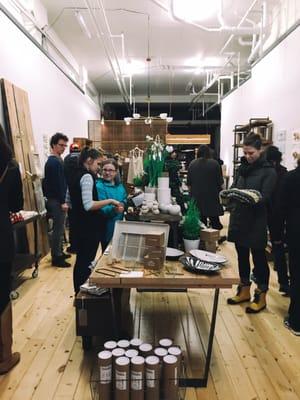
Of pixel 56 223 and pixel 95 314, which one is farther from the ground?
pixel 56 223

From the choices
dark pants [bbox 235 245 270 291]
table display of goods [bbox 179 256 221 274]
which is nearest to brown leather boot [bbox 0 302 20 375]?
table display of goods [bbox 179 256 221 274]

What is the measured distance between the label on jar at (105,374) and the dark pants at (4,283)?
806 mm

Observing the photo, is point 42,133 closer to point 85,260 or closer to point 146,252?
point 85,260

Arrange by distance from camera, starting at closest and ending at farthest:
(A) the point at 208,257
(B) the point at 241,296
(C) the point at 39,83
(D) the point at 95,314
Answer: (A) the point at 208,257 → (D) the point at 95,314 → (B) the point at 241,296 → (C) the point at 39,83

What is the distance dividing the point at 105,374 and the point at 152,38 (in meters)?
6.65

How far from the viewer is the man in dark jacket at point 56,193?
4242mm

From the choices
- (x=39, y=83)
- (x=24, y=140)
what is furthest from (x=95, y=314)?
(x=39, y=83)

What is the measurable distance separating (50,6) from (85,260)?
4559mm

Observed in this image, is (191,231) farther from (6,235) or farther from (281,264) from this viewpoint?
(281,264)

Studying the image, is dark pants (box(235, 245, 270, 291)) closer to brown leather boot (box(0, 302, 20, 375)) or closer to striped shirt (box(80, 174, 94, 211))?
striped shirt (box(80, 174, 94, 211))

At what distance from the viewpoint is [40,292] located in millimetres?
3559

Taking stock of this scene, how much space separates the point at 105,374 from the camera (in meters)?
1.77

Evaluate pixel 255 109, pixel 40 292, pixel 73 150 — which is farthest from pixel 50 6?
pixel 40 292

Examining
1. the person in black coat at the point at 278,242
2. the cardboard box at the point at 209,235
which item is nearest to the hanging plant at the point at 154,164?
the cardboard box at the point at 209,235
